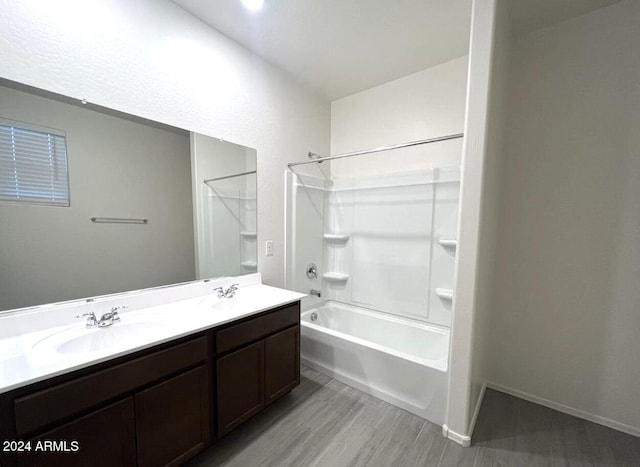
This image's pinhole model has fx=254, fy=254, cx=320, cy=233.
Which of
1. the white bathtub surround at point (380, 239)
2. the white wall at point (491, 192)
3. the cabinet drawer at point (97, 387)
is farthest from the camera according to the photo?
the white bathtub surround at point (380, 239)

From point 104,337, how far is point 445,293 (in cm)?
237

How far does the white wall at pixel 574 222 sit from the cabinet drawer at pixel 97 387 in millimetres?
2303

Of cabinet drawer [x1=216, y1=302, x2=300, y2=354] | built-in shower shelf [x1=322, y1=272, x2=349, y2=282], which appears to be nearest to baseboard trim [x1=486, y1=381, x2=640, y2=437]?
built-in shower shelf [x1=322, y1=272, x2=349, y2=282]

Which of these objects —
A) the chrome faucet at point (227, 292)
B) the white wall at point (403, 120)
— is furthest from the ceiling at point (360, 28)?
the chrome faucet at point (227, 292)

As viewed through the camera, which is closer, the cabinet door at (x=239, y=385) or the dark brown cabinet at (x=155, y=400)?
the dark brown cabinet at (x=155, y=400)

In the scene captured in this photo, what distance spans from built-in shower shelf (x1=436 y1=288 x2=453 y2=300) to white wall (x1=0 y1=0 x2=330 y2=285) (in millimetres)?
1473

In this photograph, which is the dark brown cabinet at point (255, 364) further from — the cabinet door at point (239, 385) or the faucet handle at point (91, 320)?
the faucet handle at point (91, 320)

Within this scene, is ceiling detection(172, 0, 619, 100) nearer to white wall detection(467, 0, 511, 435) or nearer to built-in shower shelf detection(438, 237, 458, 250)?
white wall detection(467, 0, 511, 435)

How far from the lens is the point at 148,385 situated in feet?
3.69

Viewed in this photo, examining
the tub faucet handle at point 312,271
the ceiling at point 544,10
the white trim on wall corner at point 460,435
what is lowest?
the white trim on wall corner at point 460,435

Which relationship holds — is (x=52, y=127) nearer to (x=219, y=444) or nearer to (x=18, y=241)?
(x=18, y=241)

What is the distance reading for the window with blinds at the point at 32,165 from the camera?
3.78 feet

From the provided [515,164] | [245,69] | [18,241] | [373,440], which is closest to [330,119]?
[245,69]

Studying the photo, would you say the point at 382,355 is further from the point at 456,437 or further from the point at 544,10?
the point at 544,10
